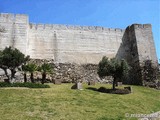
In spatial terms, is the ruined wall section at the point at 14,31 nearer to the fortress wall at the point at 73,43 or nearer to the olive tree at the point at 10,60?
the fortress wall at the point at 73,43

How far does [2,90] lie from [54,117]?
7.19 metres

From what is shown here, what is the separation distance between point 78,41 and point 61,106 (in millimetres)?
18726

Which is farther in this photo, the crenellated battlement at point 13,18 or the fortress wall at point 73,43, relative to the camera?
the fortress wall at point 73,43

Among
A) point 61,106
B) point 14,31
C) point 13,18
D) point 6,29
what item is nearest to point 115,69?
point 61,106

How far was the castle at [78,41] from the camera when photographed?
28578 mm

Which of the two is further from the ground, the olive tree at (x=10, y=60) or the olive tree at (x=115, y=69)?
the olive tree at (x=10, y=60)

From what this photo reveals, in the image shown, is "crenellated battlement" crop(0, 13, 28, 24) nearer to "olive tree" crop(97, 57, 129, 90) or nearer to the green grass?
"olive tree" crop(97, 57, 129, 90)

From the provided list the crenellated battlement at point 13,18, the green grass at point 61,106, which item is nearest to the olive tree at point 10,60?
the green grass at point 61,106

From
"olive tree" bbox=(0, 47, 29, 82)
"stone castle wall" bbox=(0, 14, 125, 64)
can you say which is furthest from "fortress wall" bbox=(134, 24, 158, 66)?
"olive tree" bbox=(0, 47, 29, 82)

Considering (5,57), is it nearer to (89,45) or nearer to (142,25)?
(89,45)

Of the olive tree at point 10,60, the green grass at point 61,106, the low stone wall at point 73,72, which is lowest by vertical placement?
the green grass at point 61,106

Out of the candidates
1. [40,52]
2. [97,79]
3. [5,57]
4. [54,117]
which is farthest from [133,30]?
[54,117]

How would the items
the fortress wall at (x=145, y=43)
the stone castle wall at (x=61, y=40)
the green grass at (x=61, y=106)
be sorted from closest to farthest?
the green grass at (x=61, y=106), the stone castle wall at (x=61, y=40), the fortress wall at (x=145, y=43)

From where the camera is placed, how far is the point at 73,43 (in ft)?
103
